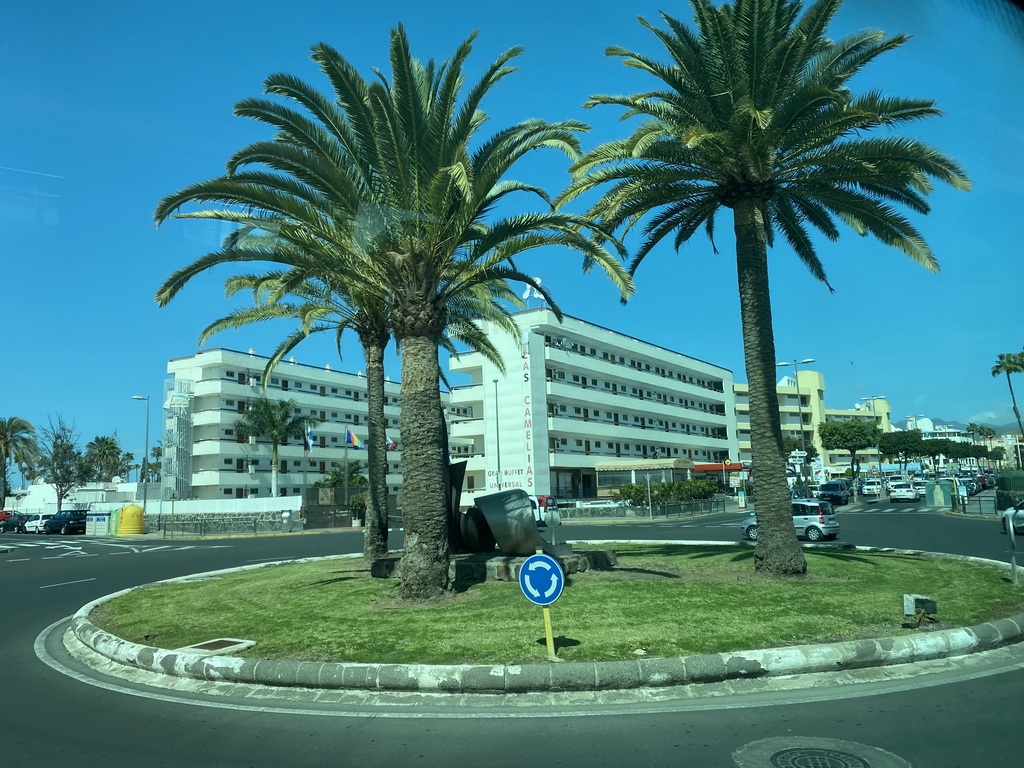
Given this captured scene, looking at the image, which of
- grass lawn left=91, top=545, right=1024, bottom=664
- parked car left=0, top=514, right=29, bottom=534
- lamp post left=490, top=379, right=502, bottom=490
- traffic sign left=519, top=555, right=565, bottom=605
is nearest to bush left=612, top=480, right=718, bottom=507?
lamp post left=490, top=379, right=502, bottom=490

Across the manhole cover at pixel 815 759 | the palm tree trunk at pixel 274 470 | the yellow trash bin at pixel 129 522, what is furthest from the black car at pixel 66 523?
the manhole cover at pixel 815 759

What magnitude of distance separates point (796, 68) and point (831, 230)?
14.7 ft

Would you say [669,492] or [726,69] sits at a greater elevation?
[726,69]

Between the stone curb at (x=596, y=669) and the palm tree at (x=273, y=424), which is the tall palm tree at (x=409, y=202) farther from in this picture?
the palm tree at (x=273, y=424)

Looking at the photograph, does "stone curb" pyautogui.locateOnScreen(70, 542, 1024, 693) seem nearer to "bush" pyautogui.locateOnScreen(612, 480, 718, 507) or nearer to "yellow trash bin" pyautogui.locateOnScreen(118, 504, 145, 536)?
"bush" pyautogui.locateOnScreen(612, 480, 718, 507)

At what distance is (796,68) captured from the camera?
13.4 metres

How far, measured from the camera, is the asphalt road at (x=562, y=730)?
5305mm

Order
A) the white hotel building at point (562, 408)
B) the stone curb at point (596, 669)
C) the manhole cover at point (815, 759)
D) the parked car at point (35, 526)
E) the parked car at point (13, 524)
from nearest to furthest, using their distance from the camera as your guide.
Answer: the manhole cover at point (815, 759) → the stone curb at point (596, 669) → the parked car at point (35, 526) → the white hotel building at point (562, 408) → the parked car at point (13, 524)

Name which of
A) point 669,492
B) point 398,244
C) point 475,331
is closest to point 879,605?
point 398,244

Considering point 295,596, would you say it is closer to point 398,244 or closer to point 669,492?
A: point 398,244

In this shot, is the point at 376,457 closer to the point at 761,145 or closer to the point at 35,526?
the point at 761,145

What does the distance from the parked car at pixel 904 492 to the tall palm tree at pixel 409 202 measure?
5151cm

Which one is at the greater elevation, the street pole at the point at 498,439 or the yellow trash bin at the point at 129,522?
Result: the street pole at the point at 498,439

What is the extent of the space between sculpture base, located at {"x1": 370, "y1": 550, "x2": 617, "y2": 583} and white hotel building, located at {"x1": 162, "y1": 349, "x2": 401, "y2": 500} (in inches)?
1779
